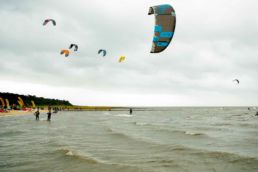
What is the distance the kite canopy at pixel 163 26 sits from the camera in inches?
335

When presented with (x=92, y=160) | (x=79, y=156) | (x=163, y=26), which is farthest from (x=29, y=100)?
(x=163, y=26)

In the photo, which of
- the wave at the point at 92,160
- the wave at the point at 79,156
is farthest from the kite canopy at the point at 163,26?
the wave at the point at 79,156

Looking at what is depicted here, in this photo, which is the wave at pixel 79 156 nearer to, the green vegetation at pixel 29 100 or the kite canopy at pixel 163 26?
the kite canopy at pixel 163 26

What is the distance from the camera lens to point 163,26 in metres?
8.82

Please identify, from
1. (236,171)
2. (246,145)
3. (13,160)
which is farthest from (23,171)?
(246,145)

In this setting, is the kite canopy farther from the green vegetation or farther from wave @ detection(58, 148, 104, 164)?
the green vegetation

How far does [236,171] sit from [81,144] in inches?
343

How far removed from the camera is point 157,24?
886 centimetres

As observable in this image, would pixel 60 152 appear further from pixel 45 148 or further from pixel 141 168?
pixel 141 168

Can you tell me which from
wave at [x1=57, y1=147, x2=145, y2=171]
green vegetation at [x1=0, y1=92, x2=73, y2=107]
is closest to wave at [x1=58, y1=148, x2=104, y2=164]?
wave at [x1=57, y1=147, x2=145, y2=171]

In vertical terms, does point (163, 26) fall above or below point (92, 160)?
above

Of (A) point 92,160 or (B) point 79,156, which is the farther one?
(B) point 79,156

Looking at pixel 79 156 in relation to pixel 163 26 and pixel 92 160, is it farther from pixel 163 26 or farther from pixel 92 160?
pixel 163 26

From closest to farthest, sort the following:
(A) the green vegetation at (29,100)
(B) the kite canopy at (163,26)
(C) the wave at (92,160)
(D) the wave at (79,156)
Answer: (B) the kite canopy at (163,26), (C) the wave at (92,160), (D) the wave at (79,156), (A) the green vegetation at (29,100)
